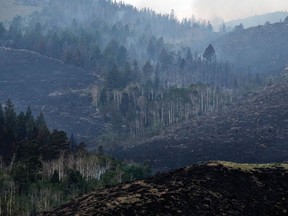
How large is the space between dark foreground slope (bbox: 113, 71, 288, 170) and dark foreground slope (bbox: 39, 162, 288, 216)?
57.8 m

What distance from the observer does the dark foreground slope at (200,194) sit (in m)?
34.8

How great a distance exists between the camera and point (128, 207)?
34250mm

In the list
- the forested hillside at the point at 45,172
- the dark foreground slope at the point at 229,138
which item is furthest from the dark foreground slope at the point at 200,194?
the dark foreground slope at the point at 229,138

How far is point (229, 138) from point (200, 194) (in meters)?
89.7

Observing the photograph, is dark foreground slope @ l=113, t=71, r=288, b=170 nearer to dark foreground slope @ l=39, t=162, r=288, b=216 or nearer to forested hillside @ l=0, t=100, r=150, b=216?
forested hillside @ l=0, t=100, r=150, b=216

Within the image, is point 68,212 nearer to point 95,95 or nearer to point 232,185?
point 232,185

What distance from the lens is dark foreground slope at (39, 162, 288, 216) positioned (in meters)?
34.8

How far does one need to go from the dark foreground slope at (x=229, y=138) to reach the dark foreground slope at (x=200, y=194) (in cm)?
5775

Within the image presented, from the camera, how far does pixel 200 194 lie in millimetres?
37250

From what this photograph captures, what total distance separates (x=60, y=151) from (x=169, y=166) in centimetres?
2694

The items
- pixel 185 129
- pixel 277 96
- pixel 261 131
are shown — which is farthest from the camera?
pixel 277 96

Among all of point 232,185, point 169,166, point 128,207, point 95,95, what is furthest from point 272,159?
point 95,95

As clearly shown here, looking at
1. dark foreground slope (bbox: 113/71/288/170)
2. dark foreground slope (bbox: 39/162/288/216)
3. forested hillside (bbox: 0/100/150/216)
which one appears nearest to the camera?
dark foreground slope (bbox: 39/162/288/216)

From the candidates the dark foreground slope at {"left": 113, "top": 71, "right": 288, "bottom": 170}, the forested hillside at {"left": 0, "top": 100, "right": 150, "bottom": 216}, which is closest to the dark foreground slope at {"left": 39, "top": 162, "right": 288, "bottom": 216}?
the forested hillside at {"left": 0, "top": 100, "right": 150, "bottom": 216}
